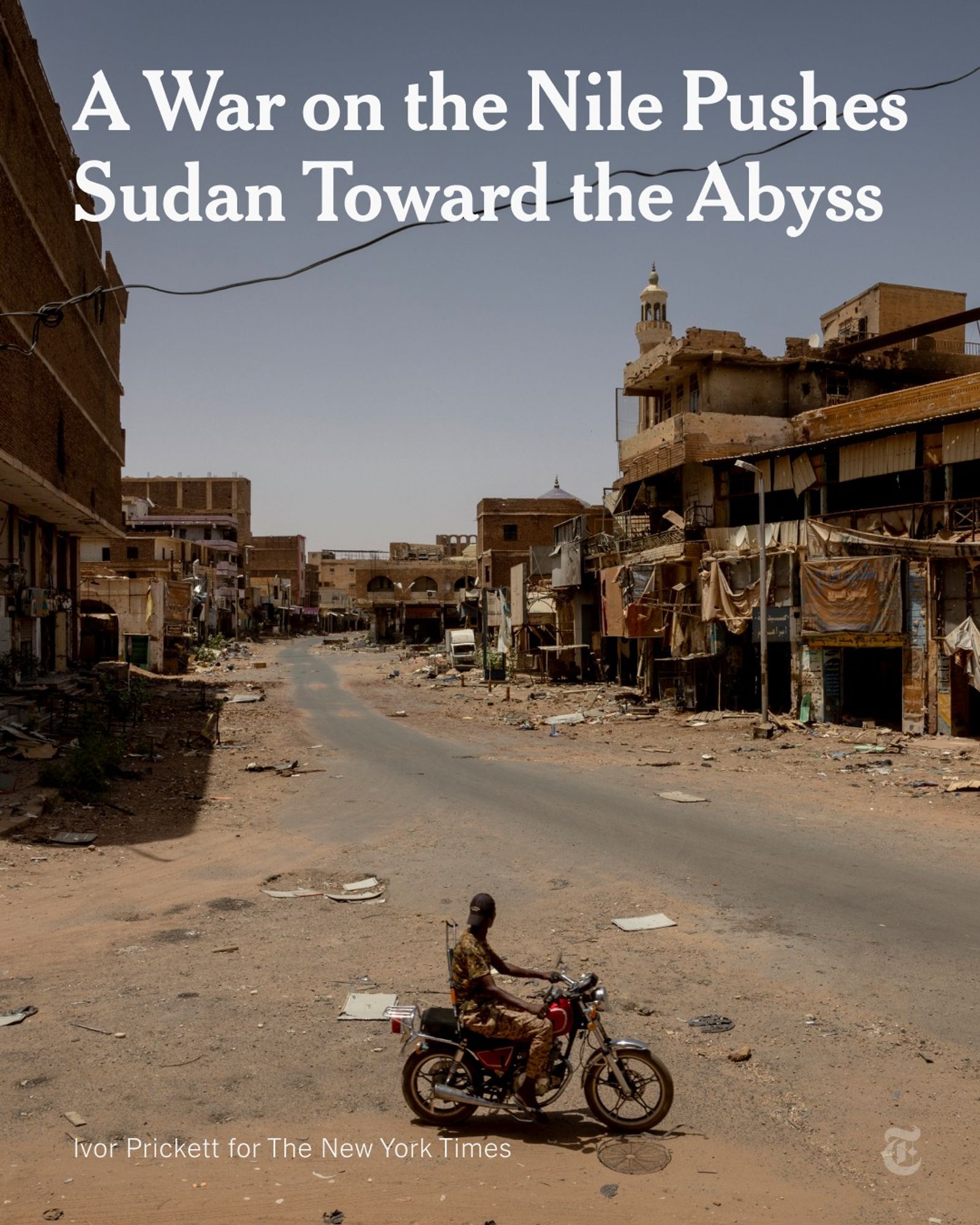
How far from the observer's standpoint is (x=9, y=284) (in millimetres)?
17891

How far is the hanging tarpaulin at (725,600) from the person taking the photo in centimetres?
2744

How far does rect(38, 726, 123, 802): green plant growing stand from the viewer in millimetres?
14125

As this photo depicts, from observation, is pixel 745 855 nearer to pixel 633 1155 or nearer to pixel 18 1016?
pixel 633 1155

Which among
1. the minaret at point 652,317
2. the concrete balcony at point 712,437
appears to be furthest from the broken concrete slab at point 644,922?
the minaret at point 652,317

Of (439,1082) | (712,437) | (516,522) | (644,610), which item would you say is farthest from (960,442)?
(516,522)

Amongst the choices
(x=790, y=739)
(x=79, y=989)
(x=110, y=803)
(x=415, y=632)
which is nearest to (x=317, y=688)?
(x=790, y=739)

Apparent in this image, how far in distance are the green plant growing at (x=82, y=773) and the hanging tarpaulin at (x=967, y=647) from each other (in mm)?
17331

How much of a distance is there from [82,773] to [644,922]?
942 centimetres

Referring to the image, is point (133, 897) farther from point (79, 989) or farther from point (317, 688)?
point (317, 688)

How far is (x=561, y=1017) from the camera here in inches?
207

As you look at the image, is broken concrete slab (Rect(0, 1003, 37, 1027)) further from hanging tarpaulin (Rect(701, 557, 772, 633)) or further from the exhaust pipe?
hanging tarpaulin (Rect(701, 557, 772, 633))

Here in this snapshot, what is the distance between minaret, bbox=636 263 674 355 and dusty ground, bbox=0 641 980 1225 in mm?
38712

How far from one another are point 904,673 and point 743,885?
1411 centimetres

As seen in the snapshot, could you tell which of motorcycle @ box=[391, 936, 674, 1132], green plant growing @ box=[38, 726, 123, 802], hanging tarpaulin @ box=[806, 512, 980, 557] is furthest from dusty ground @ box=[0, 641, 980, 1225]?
hanging tarpaulin @ box=[806, 512, 980, 557]
